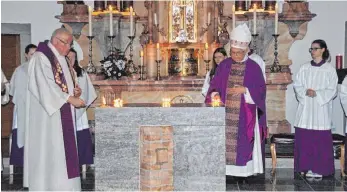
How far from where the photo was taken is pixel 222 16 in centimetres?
972

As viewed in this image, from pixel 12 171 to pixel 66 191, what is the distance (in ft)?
7.13

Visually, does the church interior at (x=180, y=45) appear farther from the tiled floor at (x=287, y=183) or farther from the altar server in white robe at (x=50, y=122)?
the altar server in white robe at (x=50, y=122)

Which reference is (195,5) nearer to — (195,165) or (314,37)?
(314,37)

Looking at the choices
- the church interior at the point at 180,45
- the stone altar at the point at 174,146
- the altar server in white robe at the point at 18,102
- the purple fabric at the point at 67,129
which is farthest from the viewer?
the church interior at the point at 180,45

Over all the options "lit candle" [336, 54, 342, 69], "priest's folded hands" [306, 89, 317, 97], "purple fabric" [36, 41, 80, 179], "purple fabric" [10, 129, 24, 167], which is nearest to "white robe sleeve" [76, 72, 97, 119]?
"purple fabric" [10, 129, 24, 167]

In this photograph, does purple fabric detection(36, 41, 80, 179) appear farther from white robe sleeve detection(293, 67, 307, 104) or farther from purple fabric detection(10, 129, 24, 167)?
white robe sleeve detection(293, 67, 307, 104)

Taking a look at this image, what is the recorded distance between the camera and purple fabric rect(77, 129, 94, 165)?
776 cm

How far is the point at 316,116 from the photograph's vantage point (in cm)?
751

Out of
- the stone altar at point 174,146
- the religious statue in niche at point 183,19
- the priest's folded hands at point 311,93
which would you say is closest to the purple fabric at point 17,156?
the stone altar at point 174,146

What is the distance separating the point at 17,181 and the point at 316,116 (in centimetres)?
397

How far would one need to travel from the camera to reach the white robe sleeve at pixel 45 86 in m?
5.74

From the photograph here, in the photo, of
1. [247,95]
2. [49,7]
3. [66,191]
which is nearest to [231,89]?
[247,95]

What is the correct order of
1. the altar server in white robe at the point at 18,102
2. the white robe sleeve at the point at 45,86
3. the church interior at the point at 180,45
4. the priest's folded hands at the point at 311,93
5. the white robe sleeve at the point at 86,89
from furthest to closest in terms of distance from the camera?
the church interior at the point at 180,45
the white robe sleeve at the point at 86,89
the altar server in white robe at the point at 18,102
the priest's folded hands at the point at 311,93
the white robe sleeve at the point at 45,86

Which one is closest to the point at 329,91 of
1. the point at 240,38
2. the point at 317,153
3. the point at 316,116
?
the point at 316,116
